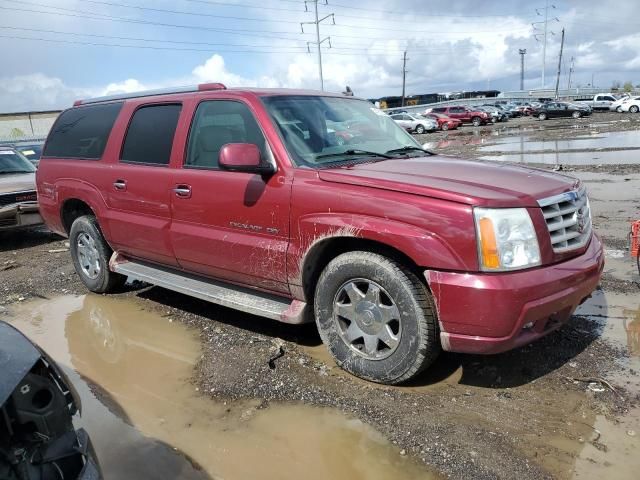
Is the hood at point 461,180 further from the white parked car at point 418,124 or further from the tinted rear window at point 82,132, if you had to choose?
the white parked car at point 418,124

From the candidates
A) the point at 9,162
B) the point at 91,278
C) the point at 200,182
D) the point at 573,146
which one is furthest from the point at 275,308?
the point at 573,146

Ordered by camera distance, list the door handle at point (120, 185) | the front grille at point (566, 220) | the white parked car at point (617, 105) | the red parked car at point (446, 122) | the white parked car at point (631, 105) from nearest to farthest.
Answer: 1. the front grille at point (566, 220)
2. the door handle at point (120, 185)
3. the red parked car at point (446, 122)
4. the white parked car at point (631, 105)
5. the white parked car at point (617, 105)

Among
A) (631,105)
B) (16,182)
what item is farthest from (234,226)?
(631,105)

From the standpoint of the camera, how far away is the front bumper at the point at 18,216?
27.2 ft

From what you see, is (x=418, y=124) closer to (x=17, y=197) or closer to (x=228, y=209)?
(x=17, y=197)

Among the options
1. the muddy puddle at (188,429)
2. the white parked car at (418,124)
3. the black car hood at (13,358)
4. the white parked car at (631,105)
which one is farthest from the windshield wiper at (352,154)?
the white parked car at (631,105)

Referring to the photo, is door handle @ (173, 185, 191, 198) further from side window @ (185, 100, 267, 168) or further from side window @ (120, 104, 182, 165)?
side window @ (120, 104, 182, 165)

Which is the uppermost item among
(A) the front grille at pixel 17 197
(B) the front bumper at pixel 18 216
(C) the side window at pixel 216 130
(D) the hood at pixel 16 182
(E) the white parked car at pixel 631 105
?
(C) the side window at pixel 216 130

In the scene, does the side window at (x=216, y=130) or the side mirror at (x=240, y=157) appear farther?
the side window at (x=216, y=130)

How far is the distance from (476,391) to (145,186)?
10.3 ft

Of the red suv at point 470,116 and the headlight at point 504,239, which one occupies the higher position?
the headlight at point 504,239

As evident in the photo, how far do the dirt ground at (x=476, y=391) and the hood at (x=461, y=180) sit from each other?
122 centimetres

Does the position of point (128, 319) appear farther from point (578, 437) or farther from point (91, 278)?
point (578, 437)

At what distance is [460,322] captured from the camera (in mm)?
3080
